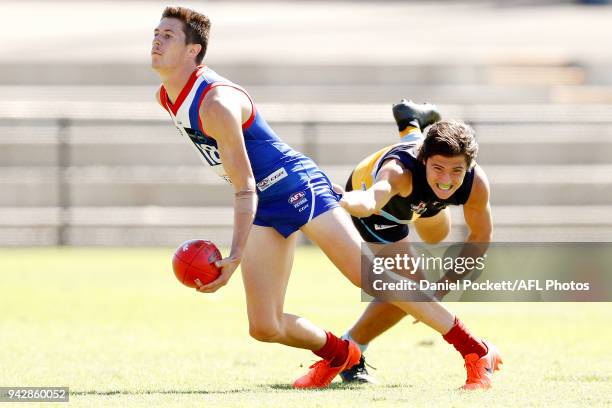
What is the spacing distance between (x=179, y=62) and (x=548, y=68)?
1428 cm

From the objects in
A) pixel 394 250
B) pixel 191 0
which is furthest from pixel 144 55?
pixel 394 250

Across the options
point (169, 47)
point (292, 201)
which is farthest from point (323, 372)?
point (169, 47)

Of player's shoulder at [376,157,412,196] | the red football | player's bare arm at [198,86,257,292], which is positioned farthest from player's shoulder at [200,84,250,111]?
player's shoulder at [376,157,412,196]

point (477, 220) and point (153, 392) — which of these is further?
point (477, 220)

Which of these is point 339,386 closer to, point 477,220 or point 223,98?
point 477,220

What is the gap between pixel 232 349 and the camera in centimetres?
791

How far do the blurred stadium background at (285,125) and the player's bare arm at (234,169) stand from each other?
10.2 meters

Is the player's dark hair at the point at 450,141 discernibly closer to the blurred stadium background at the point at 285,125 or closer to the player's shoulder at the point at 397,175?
the player's shoulder at the point at 397,175

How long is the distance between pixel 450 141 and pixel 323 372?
143 centimetres

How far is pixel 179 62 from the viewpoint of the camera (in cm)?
603

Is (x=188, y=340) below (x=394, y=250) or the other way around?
below

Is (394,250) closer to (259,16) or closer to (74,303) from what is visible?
(74,303)

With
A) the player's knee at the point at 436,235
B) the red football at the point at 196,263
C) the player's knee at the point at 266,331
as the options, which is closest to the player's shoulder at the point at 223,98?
the red football at the point at 196,263

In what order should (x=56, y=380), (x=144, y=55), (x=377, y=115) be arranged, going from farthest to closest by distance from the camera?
1. (x=144, y=55)
2. (x=377, y=115)
3. (x=56, y=380)
